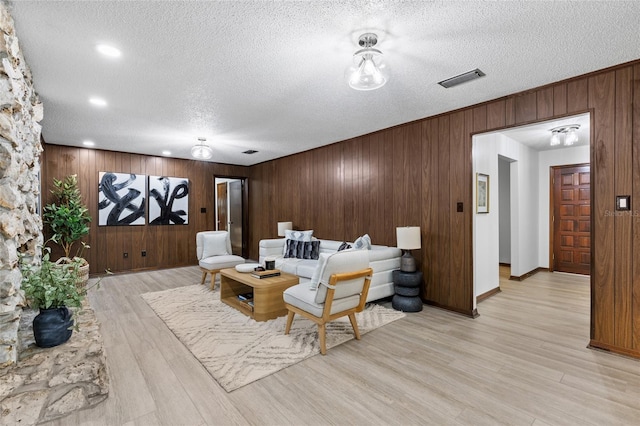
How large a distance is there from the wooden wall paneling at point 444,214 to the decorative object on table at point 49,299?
12.6 ft

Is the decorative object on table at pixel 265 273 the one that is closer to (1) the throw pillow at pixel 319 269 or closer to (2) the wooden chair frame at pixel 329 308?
(2) the wooden chair frame at pixel 329 308

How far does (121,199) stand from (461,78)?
21.1ft

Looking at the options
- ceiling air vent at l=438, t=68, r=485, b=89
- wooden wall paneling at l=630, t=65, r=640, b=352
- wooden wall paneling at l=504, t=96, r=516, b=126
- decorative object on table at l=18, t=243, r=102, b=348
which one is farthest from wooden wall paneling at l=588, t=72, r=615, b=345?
decorative object on table at l=18, t=243, r=102, b=348

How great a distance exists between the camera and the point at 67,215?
16.7ft

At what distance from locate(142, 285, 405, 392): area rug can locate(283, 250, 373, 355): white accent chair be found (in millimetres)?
278

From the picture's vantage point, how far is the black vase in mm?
2135

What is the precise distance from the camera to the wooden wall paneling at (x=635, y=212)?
258 centimetres

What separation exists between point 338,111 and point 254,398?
10.4 ft

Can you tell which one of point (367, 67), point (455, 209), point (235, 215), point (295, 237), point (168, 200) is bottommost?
point (295, 237)

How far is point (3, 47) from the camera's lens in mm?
1771

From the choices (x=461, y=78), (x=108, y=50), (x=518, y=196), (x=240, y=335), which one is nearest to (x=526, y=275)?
(x=518, y=196)

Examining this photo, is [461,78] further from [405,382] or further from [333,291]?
[405,382]

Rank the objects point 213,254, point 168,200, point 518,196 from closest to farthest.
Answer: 1. point 213,254
2. point 518,196
3. point 168,200

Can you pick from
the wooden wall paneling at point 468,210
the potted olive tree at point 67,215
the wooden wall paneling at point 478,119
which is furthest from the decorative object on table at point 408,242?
the potted olive tree at point 67,215
